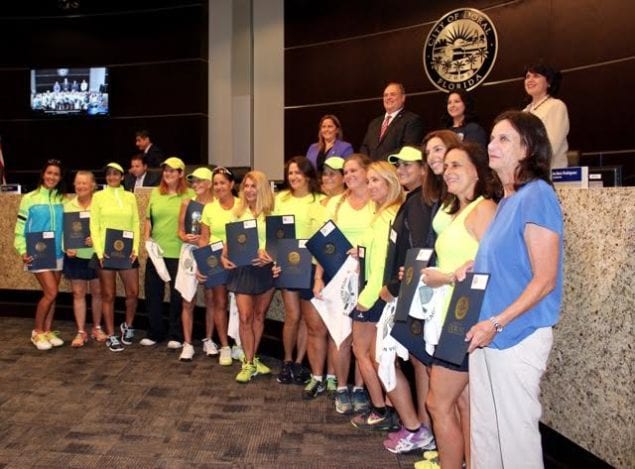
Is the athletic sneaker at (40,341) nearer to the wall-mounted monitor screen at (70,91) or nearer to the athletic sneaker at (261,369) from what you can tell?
the athletic sneaker at (261,369)

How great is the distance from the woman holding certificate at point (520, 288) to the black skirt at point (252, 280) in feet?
8.95

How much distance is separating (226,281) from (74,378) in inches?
52.9

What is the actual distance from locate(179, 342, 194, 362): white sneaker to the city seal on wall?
4042 millimetres

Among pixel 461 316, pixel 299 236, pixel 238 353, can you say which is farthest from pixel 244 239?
pixel 461 316

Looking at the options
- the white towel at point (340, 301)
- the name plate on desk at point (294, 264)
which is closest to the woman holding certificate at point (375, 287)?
the white towel at point (340, 301)

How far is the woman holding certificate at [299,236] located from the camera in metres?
4.39

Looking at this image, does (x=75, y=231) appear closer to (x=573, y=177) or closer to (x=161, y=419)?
(x=161, y=419)

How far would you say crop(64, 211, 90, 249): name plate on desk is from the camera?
222 inches

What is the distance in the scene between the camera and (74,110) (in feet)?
32.1

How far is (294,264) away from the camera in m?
4.34

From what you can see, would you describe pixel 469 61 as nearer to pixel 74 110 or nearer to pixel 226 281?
pixel 226 281

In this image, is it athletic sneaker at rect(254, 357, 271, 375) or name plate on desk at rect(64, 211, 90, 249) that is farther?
name plate on desk at rect(64, 211, 90, 249)

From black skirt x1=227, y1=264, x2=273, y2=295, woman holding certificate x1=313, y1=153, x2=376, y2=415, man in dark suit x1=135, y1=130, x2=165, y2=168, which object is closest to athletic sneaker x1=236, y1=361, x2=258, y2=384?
black skirt x1=227, y1=264, x2=273, y2=295

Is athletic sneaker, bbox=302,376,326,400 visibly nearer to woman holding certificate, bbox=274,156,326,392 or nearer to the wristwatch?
woman holding certificate, bbox=274,156,326,392
